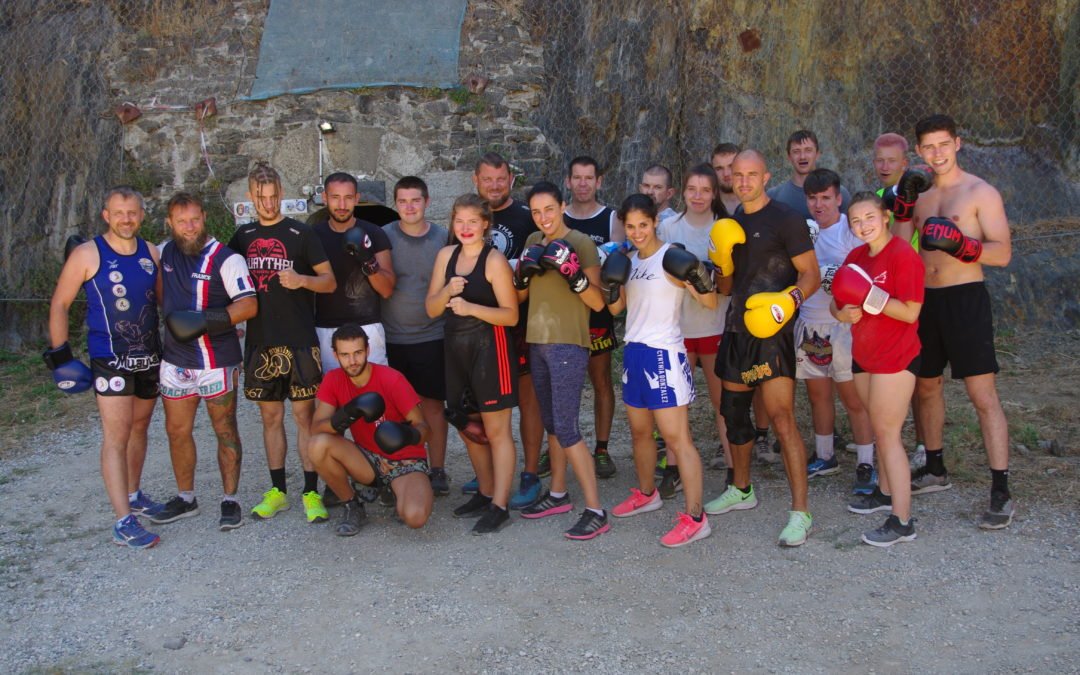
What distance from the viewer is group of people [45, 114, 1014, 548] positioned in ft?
14.3

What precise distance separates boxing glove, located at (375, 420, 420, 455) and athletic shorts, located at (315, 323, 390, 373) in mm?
625

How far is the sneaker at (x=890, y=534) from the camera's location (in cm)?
421

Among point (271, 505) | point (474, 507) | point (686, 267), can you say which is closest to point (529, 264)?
point (686, 267)

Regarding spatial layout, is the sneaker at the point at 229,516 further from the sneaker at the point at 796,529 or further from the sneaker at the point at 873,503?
the sneaker at the point at 873,503

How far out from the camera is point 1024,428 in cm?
582

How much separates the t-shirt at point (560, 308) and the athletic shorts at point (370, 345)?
0.92 metres

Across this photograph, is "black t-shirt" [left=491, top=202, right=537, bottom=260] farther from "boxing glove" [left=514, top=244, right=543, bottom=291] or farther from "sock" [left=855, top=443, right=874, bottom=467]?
"sock" [left=855, top=443, right=874, bottom=467]

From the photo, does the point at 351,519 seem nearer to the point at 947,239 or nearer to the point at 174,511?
the point at 174,511

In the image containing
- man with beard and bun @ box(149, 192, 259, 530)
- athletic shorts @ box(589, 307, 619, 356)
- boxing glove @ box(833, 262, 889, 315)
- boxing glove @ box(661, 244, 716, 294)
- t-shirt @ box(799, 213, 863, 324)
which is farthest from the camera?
athletic shorts @ box(589, 307, 619, 356)

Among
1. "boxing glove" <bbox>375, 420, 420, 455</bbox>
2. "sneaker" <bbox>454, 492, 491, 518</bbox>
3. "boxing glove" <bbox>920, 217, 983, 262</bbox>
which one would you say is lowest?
"sneaker" <bbox>454, 492, 491, 518</bbox>

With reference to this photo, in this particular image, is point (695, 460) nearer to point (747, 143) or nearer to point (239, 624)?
point (239, 624)

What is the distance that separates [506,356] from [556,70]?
236 inches

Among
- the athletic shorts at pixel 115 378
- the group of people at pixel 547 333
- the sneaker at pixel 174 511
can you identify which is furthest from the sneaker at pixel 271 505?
the athletic shorts at pixel 115 378

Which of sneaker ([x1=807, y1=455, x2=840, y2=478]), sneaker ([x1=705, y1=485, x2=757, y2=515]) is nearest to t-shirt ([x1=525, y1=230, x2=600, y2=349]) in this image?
sneaker ([x1=705, y1=485, x2=757, y2=515])
